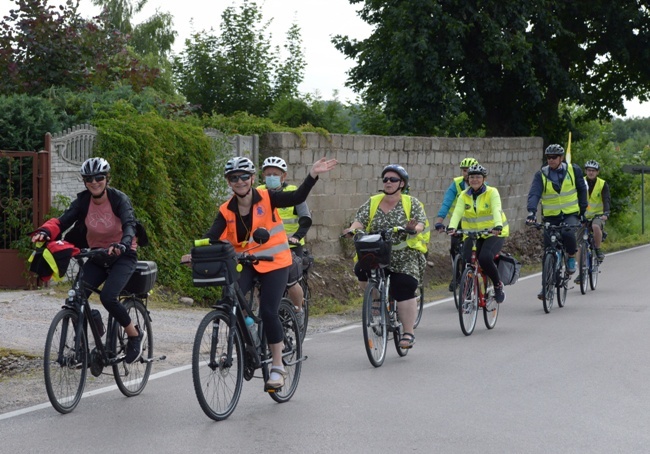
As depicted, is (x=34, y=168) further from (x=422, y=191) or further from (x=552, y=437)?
(x=422, y=191)

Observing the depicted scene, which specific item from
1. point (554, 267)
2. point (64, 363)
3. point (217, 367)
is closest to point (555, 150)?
point (554, 267)

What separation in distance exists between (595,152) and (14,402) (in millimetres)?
26881

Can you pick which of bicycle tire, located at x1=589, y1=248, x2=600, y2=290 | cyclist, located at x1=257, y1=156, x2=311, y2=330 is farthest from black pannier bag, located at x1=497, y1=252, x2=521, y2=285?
bicycle tire, located at x1=589, y1=248, x2=600, y2=290

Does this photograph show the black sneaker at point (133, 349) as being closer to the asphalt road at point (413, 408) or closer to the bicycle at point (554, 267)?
the asphalt road at point (413, 408)

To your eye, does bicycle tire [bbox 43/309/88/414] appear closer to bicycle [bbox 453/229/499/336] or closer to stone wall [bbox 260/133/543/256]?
bicycle [bbox 453/229/499/336]

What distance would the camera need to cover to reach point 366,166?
1998 cm

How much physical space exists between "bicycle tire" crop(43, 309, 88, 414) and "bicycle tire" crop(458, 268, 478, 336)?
499cm

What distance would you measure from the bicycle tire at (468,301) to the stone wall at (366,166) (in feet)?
19.7

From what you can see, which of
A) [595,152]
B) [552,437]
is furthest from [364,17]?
[552,437]

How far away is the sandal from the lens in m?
10.3

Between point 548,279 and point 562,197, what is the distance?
1.32 m

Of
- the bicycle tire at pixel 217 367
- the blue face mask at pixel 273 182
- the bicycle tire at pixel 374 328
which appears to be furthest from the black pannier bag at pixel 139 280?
the blue face mask at pixel 273 182

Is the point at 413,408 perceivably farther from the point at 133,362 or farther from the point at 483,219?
the point at 483,219

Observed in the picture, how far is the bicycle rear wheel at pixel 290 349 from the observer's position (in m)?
8.39
